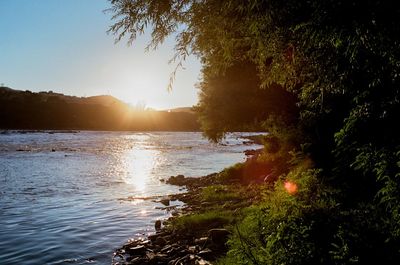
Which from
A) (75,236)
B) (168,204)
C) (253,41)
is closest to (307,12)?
(253,41)

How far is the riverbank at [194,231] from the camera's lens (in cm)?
1141

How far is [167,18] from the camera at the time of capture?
822 centimetres

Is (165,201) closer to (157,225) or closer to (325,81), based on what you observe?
(157,225)

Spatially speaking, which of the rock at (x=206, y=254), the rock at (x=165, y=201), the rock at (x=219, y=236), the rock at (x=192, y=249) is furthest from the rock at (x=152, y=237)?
the rock at (x=165, y=201)

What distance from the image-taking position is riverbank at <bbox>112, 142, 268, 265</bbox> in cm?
1141

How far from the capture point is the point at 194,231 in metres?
14.2

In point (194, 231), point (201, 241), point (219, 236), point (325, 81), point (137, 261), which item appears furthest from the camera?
point (194, 231)

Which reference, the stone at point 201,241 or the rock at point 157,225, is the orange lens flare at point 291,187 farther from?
the rock at point 157,225

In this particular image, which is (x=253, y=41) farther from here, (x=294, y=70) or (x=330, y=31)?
(x=330, y=31)

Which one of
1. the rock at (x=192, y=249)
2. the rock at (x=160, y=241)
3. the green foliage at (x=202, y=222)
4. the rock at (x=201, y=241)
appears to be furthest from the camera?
the green foliage at (x=202, y=222)

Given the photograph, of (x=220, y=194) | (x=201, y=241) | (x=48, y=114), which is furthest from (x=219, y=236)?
(x=48, y=114)

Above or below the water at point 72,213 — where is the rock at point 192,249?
above

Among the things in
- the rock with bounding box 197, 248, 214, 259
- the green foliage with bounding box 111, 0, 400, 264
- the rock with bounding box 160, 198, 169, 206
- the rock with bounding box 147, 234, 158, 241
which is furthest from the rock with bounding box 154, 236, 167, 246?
the rock with bounding box 160, 198, 169, 206

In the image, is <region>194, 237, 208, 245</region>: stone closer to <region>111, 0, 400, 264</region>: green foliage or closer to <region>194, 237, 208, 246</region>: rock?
<region>194, 237, 208, 246</region>: rock
